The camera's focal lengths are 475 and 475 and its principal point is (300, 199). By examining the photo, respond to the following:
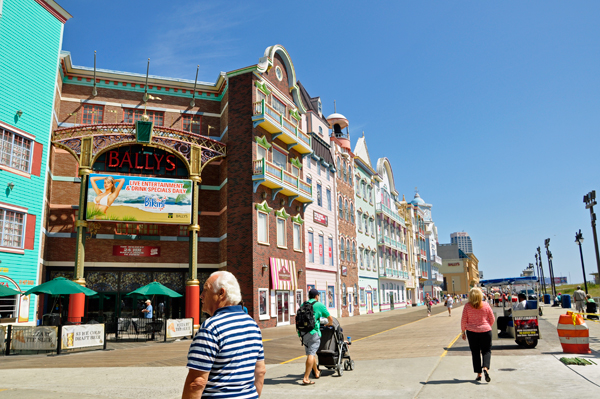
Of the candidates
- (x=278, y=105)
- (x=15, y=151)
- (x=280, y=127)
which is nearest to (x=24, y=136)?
(x=15, y=151)

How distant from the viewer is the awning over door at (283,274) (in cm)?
Result: 2898

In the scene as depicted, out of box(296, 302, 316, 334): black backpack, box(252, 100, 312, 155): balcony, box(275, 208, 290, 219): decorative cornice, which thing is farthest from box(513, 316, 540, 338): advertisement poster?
box(252, 100, 312, 155): balcony

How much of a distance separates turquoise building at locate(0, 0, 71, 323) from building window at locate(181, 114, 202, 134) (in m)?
8.17

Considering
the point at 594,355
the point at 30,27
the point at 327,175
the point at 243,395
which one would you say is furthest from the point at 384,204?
the point at 243,395

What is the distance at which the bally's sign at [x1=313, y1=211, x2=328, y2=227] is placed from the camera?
36547mm

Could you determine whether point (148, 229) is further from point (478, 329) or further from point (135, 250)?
point (478, 329)

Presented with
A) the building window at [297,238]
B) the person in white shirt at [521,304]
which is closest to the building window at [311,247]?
the building window at [297,238]

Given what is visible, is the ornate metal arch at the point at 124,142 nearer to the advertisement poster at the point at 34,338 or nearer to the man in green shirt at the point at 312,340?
the advertisement poster at the point at 34,338

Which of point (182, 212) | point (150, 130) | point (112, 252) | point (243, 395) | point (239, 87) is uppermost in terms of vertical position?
point (239, 87)

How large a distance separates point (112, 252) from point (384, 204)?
36.2 meters

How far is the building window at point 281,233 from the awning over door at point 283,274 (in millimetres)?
1051

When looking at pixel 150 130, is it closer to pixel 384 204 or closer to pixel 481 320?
pixel 481 320

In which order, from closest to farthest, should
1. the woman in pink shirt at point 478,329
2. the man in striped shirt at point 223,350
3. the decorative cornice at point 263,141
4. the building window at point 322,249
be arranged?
1. the man in striped shirt at point 223,350
2. the woman in pink shirt at point 478,329
3. the decorative cornice at point 263,141
4. the building window at point 322,249

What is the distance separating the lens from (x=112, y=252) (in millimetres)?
27219
